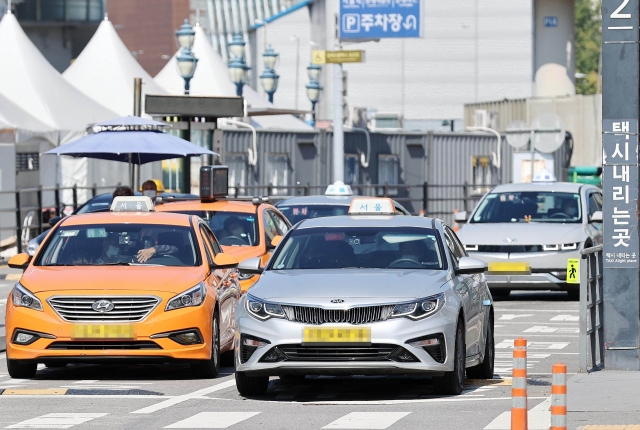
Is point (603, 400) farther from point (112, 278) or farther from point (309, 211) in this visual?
point (309, 211)

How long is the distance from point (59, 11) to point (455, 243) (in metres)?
65.2

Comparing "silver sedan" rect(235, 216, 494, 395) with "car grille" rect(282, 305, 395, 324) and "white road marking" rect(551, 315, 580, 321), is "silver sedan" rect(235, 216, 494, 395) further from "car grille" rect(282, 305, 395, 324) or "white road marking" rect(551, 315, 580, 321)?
"white road marking" rect(551, 315, 580, 321)

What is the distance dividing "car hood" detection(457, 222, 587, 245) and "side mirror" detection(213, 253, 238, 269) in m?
8.48

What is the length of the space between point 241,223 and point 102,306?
4.58m

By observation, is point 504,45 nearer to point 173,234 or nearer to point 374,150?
point 374,150

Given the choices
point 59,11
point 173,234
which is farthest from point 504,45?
point 173,234

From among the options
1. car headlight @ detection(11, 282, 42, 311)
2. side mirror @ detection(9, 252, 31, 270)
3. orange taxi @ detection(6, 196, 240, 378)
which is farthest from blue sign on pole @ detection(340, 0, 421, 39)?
car headlight @ detection(11, 282, 42, 311)

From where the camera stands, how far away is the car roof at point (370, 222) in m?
11.3

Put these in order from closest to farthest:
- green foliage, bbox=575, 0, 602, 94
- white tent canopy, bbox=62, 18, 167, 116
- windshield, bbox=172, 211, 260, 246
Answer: windshield, bbox=172, 211, 260, 246
white tent canopy, bbox=62, 18, 167, 116
green foliage, bbox=575, 0, 602, 94

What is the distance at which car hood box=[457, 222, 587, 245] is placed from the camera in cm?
1984

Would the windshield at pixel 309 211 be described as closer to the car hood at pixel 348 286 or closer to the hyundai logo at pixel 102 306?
the hyundai logo at pixel 102 306

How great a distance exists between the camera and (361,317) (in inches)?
384

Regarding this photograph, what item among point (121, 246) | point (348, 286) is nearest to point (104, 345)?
point (121, 246)

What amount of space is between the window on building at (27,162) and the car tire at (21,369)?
17531 millimetres
